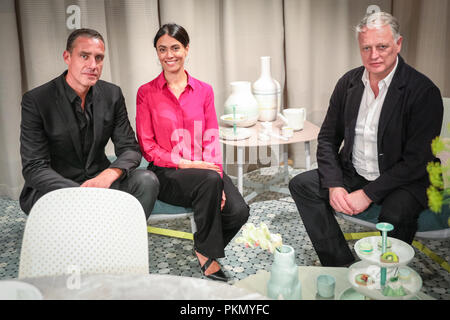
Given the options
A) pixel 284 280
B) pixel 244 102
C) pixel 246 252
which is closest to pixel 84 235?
pixel 284 280

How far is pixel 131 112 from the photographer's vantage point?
139 inches

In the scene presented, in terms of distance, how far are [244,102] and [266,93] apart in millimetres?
178

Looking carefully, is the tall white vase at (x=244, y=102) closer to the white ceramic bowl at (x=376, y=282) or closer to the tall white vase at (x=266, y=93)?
the tall white vase at (x=266, y=93)

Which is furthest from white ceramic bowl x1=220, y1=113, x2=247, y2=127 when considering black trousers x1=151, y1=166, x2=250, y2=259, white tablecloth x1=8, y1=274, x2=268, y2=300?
white tablecloth x1=8, y1=274, x2=268, y2=300

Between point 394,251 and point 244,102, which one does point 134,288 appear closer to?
point 394,251

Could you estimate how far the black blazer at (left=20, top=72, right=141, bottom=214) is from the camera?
7.57ft

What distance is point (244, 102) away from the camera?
3.09 metres

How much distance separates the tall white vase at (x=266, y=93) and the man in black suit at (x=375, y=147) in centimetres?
80

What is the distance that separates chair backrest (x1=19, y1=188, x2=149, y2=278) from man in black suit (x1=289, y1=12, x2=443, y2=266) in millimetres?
1042

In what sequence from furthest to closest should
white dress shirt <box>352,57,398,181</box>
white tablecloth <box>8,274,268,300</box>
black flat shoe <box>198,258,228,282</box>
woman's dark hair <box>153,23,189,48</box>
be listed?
woman's dark hair <box>153,23,189,48</box> → black flat shoe <box>198,258,228,282</box> → white dress shirt <box>352,57,398,181</box> → white tablecloth <box>8,274,268,300</box>

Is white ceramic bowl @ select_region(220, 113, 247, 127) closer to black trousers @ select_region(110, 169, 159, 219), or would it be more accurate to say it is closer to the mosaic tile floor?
the mosaic tile floor

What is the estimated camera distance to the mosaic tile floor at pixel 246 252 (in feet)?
7.82
